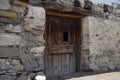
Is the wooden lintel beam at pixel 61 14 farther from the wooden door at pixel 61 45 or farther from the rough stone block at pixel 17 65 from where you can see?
the rough stone block at pixel 17 65

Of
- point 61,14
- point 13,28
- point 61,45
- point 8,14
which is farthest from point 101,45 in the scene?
point 8,14

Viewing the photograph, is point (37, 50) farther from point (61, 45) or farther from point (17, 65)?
point (61, 45)

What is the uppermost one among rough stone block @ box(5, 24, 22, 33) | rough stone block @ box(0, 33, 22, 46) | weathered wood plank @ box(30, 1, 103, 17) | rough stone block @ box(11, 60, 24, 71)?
weathered wood plank @ box(30, 1, 103, 17)

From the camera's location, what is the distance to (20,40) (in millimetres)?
2762

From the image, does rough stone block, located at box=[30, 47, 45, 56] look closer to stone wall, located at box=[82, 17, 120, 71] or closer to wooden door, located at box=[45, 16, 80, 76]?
wooden door, located at box=[45, 16, 80, 76]

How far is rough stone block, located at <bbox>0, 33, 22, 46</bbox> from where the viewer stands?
260cm

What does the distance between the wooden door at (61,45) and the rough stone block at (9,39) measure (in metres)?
0.95

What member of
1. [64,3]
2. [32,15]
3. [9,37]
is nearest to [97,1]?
[64,3]

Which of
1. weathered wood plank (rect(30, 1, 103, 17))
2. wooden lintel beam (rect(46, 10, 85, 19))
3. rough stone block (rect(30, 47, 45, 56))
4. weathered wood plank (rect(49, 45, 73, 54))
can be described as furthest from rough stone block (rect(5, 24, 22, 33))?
weathered wood plank (rect(49, 45, 73, 54))

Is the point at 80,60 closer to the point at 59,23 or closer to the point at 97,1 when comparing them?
the point at 59,23

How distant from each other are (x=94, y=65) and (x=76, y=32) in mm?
757

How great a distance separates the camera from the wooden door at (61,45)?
3664mm

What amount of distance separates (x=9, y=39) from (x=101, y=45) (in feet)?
6.99

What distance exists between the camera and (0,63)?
2568mm
